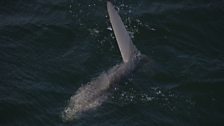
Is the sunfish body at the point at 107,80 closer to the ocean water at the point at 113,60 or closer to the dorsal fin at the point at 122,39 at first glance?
the dorsal fin at the point at 122,39

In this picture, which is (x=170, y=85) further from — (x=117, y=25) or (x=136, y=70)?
(x=117, y=25)

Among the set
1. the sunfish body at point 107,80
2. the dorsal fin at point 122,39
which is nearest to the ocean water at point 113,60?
the sunfish body at point 107,80

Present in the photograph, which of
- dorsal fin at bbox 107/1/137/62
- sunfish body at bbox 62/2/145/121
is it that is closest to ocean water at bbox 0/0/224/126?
sunfish body at bbox 62/2/145/121

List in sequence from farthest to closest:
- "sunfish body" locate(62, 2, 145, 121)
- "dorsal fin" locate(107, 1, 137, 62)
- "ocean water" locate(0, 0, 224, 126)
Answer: "dorsal fin" locate(107, 1, 137, 62), "ocean water" locate(0, 0, 224, 126), "sunfish body" locate(62, 2, 145, 121)

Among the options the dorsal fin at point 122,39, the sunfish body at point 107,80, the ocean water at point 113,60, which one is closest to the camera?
the sunfish body at point 107,80

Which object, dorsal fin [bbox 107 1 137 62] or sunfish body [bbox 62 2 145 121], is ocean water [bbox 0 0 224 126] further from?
dorsal fin [bbox 107 1 137 62]

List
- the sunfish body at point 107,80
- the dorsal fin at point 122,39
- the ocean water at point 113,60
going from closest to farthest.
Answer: the sunfish body at point 107,80, the ocean water at point 113,60, the dorsal fin at point 122,39

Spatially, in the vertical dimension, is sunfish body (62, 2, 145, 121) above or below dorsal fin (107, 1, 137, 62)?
below

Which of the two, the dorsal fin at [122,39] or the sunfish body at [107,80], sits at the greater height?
the dorsal fin at [122,39]

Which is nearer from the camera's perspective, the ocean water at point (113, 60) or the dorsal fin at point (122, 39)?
the ocean water at point (113, 60)
